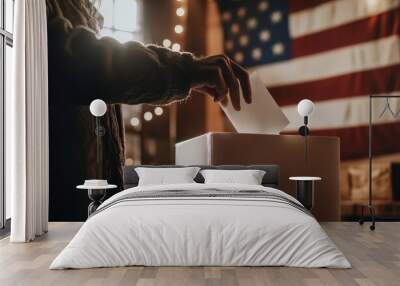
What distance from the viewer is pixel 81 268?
11.4 ft

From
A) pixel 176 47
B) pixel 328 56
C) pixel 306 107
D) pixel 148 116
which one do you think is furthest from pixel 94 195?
pixel 328 56

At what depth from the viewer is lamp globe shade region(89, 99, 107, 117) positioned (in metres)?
5.71

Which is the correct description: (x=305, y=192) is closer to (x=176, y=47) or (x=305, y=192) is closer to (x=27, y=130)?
(x=176, y=47)

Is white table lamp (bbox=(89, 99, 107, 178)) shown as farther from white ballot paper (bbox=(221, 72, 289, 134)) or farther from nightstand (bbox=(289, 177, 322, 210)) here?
nightstand (bbox=(289, 177, 322, 210))

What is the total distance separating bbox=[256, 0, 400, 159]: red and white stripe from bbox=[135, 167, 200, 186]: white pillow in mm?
1589

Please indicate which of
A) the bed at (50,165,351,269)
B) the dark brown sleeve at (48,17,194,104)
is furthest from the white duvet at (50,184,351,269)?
the dark brown sleeve at (48,17,194,104)

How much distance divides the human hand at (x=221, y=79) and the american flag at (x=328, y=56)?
144 mm

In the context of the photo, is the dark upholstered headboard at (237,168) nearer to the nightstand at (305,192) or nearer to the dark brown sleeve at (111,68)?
the nightstand at (305,192)

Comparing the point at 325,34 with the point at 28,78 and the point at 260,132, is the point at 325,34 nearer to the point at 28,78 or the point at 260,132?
the point at 260,132

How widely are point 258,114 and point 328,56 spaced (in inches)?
44.1

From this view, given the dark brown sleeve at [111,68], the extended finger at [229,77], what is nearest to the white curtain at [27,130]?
the dark brown sleeve at [111,68]

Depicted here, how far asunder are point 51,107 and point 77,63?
1.94 feet

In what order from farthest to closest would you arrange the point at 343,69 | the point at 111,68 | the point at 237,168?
the point at 343,69 < the point at 111,68 < the point at 237,168

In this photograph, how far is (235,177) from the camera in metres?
5.31
